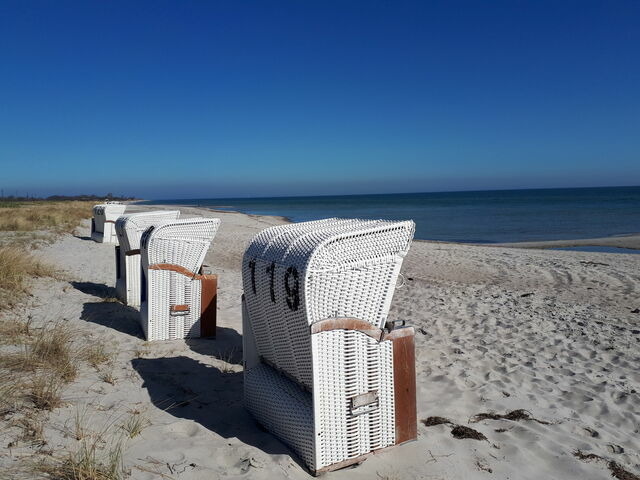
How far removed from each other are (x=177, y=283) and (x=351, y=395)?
294cm

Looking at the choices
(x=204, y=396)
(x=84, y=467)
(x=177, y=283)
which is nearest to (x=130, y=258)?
A: (x=177, y=283)

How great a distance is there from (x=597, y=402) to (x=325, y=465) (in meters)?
2.59

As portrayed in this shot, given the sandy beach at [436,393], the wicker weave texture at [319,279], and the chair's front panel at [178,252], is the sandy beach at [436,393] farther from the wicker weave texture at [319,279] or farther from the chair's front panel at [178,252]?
the chair's front panel at [178,252]

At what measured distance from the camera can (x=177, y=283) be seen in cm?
525

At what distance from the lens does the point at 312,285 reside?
2807 mm

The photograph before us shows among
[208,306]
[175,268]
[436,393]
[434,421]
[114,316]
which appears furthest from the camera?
[114,316]

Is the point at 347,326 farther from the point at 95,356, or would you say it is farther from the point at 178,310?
the point at 178,310

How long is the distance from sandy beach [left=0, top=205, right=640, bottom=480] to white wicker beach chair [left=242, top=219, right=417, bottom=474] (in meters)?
0.16

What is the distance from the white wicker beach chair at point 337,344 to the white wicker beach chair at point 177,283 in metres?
2.16

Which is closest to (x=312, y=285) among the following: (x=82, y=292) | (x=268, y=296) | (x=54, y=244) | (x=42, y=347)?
(x=268, y=296)

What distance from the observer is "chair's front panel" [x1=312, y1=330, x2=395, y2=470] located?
2814 millimetres

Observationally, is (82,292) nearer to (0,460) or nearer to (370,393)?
(0,460)

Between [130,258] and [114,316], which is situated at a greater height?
[130,258]

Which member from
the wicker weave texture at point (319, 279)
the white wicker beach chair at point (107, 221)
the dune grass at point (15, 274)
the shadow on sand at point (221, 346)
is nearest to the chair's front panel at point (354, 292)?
the wicker weave texture at point (319, 279)
